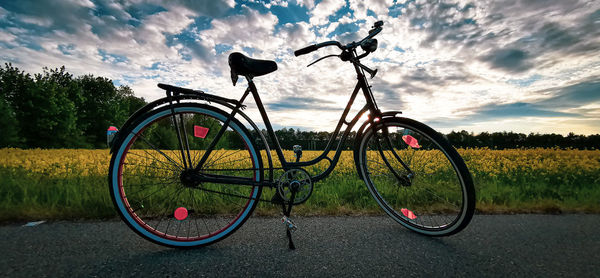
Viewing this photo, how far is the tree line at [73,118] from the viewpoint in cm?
862

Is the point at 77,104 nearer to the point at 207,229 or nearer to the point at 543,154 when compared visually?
the point at 207,229

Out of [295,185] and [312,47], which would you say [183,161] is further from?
[312,47]

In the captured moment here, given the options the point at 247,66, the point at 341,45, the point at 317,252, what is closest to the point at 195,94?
the point at 247,66

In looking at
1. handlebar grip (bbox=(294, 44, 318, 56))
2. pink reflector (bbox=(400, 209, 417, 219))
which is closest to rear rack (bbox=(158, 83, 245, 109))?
handlebar grip (bbox=(294, 44, 318, 56))

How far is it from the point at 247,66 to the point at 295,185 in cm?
117

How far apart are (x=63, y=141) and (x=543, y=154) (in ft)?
110

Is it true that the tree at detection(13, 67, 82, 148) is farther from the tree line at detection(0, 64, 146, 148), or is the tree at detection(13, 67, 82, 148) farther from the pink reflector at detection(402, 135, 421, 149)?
the pink reflector at detection(402, 135, 421, 149)

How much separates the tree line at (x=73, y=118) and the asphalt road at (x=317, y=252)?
3.09 ft

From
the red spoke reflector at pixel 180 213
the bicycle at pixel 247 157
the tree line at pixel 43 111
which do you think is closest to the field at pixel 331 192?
the bicycle at pixel 247 157

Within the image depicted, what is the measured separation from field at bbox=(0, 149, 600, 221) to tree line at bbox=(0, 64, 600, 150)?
32.3 inches

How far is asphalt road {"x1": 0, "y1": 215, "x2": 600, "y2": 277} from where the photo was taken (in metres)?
1.79

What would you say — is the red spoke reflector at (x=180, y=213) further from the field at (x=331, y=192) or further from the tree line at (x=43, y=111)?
the tree line at (x=43, y=111)

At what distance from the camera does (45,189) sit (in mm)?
3562

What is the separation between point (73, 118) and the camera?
25.3 m
